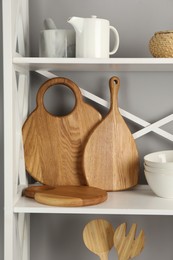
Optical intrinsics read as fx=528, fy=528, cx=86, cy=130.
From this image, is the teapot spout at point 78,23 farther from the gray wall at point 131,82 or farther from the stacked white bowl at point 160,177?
the stacked white bowl at point 160,177

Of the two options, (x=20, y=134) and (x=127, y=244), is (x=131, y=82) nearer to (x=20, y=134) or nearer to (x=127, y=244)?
(x=20, y=134)

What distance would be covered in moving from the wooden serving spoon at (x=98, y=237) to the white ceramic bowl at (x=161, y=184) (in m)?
0.19

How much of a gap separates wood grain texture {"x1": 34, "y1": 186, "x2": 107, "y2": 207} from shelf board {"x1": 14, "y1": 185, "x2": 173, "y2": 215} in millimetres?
12

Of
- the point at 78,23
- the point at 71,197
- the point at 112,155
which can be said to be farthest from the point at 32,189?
the point at 78,23

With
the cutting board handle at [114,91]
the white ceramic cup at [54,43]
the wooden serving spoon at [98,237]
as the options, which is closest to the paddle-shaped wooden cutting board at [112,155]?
the cutting board handle at [114,91]

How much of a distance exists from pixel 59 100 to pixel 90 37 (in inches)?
12.6

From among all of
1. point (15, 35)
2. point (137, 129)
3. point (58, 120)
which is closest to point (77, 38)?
point (15, 35)

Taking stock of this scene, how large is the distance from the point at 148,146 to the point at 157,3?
42 cm

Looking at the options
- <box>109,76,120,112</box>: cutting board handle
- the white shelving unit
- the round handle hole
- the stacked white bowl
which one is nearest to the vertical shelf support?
the white shelving unit

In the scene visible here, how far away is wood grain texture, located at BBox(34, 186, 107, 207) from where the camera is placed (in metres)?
1.32

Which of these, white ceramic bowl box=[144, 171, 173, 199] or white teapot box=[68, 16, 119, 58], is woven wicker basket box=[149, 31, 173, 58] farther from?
white ceramic bowl box=[144, 171, 173, 199]

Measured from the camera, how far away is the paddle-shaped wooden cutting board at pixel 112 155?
4.92 ft

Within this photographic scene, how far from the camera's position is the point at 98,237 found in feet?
4.90

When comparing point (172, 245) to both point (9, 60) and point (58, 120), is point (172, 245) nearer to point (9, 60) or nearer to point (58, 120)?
point (58, 120)
